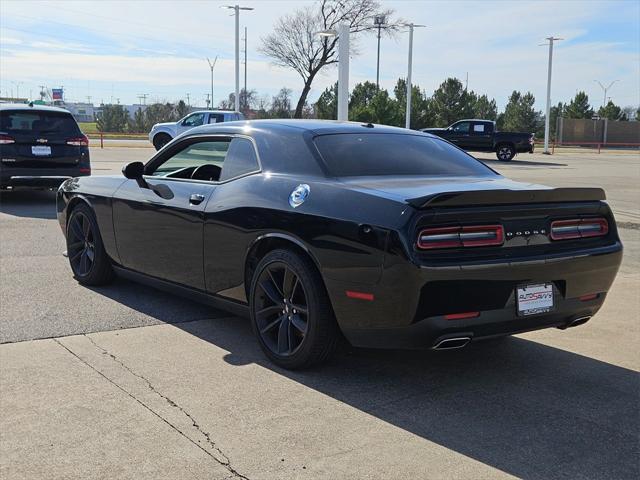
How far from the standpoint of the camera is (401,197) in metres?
3.77

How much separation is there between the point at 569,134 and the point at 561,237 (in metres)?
71.6

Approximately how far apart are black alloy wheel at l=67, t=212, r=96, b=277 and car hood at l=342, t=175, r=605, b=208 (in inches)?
121

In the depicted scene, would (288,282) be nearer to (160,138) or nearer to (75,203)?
(75,203)

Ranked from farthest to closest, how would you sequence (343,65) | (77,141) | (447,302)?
1. (343,65)
2. (77,141)
3. (447,302)

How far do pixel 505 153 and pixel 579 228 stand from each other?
29.6 m

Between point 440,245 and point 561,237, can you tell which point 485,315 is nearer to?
point 440,245

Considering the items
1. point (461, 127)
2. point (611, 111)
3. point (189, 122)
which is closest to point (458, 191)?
point (189, 122)

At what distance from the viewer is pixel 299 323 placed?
4.26 metres

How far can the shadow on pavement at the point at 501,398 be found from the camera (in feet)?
10.7

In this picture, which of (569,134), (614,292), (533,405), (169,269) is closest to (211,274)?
(169,269)

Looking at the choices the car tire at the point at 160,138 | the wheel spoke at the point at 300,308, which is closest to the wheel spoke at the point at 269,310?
the wheel spoke at the point at 300,308

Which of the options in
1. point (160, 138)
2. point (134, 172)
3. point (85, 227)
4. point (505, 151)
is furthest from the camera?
point (505, 151)

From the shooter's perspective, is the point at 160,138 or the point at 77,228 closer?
the point at 77,228

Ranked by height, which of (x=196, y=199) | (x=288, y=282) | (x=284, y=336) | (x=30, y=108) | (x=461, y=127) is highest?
(x=461, y=127)
